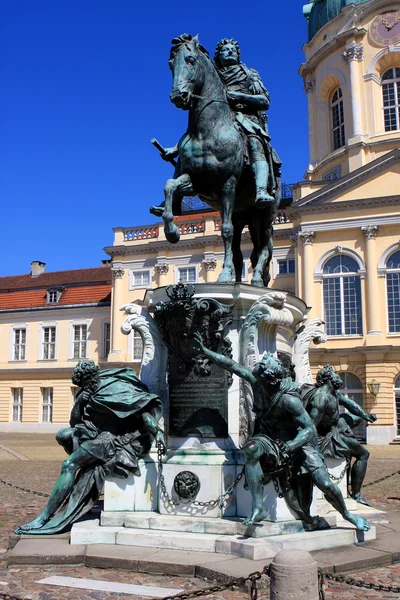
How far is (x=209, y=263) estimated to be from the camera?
125 ft

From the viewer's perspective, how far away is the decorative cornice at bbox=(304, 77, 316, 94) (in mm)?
42031

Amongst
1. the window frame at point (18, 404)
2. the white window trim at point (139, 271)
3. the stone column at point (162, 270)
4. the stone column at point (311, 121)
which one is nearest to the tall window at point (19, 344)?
the window frame at point (18, 404)

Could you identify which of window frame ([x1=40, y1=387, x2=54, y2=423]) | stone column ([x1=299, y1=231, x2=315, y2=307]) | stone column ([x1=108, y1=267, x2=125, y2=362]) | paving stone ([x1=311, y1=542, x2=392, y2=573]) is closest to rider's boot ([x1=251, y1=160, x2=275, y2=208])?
paving stone ([x1=311, y1=542, x2=392, y2=573])

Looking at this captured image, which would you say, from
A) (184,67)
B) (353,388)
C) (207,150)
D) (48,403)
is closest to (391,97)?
(353,388)

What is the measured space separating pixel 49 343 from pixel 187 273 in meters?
10.6

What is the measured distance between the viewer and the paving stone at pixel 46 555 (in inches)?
205

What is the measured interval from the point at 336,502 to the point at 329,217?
95.2 feet

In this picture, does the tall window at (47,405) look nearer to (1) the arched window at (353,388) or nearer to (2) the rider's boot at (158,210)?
(1) the arched window at (353,388)

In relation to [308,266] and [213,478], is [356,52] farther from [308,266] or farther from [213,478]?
[213,478]

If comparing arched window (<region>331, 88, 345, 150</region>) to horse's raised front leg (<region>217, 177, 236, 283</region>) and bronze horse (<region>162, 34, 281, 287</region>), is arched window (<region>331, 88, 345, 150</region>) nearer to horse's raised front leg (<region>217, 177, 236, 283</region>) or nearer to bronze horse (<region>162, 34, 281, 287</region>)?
bronze horse (<region>162, 34, 281, 287</region>)

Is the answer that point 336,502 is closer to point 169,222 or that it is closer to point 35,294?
point 169,222

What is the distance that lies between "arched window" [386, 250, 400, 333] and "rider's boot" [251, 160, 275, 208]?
2599 cm

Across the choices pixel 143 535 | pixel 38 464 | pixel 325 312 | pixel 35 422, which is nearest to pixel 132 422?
pixel 143 535

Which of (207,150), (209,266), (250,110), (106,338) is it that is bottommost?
(207,150)
